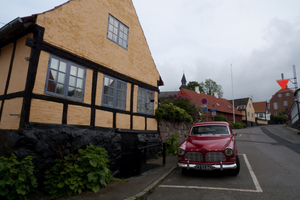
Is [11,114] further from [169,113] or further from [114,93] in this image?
[169,113]

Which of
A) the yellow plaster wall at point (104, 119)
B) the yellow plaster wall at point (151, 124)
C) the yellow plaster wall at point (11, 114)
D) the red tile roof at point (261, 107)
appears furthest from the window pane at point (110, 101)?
the red tile roof at point (261, 107)

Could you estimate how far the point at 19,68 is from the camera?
566 centimetres

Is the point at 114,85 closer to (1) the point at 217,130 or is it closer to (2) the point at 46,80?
(2) the point at 46,80

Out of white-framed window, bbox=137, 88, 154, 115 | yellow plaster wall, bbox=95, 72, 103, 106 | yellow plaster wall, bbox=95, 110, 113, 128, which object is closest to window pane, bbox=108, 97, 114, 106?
yellow plaster wall, bbox=95, 110, 113, 128

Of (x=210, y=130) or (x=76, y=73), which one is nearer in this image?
(x=76, y=73)

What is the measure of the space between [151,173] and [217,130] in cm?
290

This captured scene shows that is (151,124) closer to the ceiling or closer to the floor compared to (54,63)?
closer to the floor

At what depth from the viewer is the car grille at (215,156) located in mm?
5676

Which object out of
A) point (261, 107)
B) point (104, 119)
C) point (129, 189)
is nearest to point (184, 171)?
point (129, 189)

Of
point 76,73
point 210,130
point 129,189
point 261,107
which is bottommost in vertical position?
point 129,189

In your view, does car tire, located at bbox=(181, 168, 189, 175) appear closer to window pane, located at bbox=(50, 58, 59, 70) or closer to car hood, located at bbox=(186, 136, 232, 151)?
car hood, located at bbox=(186, 136, 232, 151)

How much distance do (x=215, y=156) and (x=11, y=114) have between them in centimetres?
592

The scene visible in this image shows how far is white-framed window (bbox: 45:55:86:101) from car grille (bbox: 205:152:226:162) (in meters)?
4.59

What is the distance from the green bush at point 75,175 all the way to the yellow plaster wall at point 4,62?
3144 millimetres
